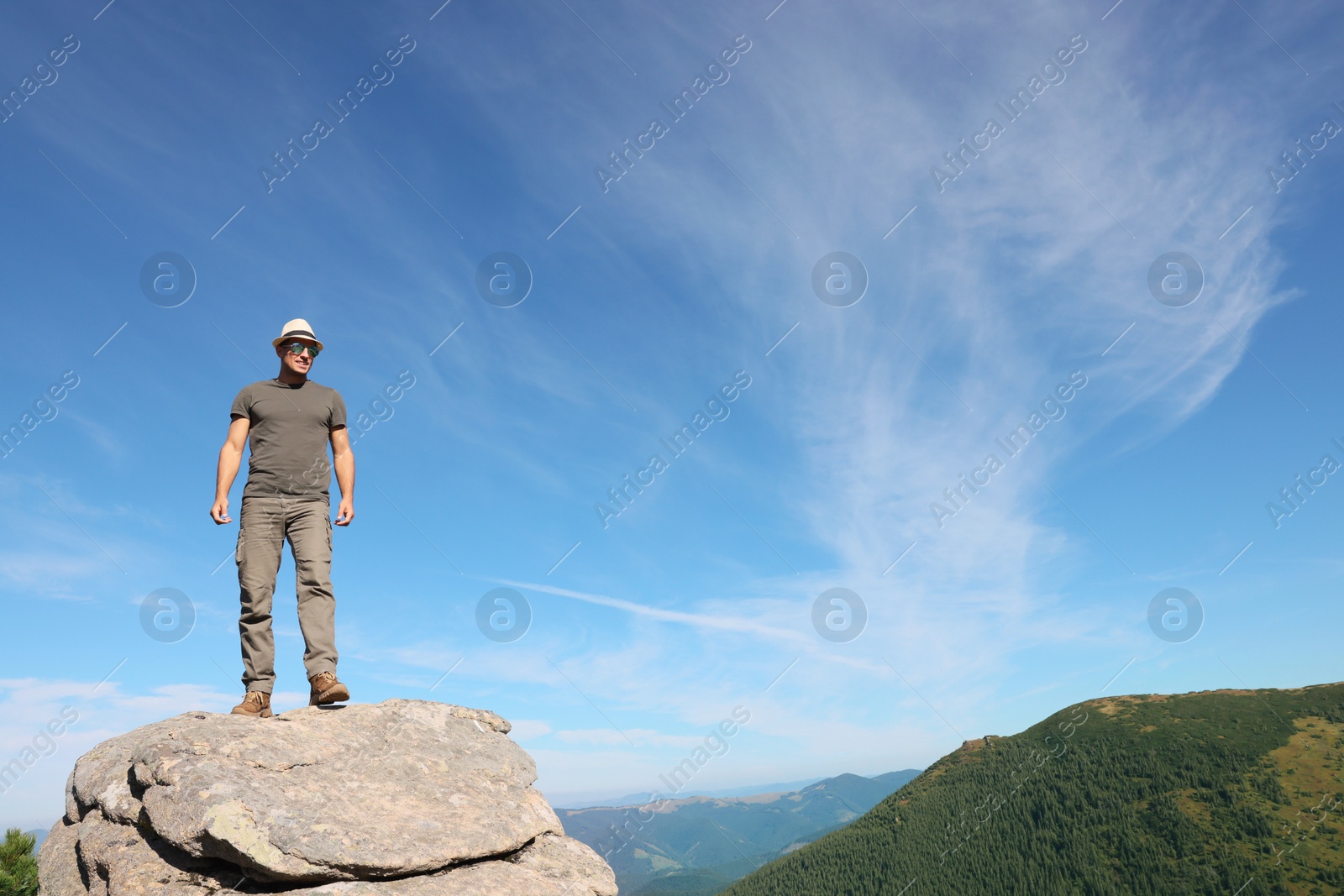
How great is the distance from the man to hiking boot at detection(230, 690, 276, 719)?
0.01 meters

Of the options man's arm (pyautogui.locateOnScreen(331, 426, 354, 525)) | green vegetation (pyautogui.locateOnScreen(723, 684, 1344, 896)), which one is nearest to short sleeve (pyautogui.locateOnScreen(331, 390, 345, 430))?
man's arm (pyautogui.locateOnScreen(331, 426, 354, 525))

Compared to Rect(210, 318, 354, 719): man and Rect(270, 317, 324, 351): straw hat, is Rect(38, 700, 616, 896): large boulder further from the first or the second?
Rect(270, 317, 324, 351): straw hat

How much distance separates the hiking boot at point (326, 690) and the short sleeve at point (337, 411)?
3.72 meters

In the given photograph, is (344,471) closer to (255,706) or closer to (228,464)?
(228,464)

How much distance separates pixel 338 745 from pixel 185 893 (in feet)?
6.98

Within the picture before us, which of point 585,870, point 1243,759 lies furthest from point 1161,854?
point 585,870

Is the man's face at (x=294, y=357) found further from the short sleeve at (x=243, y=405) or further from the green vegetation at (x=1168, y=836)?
the green vegetation at (x=1168, y=836)

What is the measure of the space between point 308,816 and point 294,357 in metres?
6.33

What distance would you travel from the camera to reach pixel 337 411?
11078 mm

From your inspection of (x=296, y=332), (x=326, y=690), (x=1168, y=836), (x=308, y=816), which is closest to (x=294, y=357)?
(x=296, y=332)

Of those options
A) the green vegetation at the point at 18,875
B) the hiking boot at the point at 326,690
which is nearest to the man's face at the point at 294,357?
the hiking boot at the point at 326,690

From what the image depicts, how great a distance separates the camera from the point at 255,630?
9.94 m

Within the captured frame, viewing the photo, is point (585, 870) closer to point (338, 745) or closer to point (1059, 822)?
point (338, 745)

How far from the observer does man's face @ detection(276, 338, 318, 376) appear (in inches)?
421
